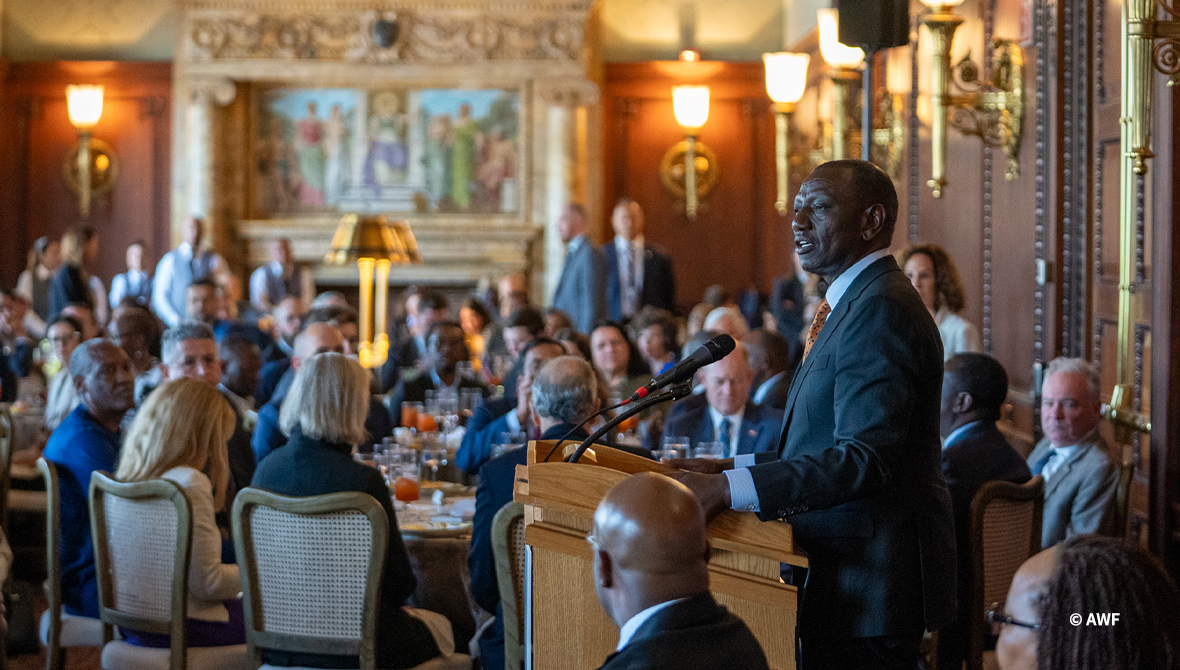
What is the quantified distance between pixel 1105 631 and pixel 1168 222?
10.5ft

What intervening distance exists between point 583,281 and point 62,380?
3614 millimetres

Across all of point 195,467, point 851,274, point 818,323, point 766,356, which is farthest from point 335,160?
point 851,274

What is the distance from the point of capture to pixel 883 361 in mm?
2064

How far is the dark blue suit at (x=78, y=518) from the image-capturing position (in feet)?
12.7

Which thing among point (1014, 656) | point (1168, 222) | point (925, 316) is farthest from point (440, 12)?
point (1014, 656)

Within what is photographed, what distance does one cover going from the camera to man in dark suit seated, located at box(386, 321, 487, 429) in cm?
634

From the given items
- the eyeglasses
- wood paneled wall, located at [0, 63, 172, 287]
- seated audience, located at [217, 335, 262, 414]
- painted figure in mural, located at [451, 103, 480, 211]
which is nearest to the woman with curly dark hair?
seated audience, located at [217, 335, 262, 414]

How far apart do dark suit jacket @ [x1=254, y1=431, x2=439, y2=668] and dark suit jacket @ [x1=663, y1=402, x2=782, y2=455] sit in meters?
1.33

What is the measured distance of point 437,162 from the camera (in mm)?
12805

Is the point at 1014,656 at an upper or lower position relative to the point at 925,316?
lower

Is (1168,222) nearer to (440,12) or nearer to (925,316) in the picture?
(925,316)

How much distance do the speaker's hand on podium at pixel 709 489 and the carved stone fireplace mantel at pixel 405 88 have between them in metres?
10.5

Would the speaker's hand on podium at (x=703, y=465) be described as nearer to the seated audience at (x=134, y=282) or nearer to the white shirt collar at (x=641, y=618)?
the white shirt collar at (x=641, y=618)

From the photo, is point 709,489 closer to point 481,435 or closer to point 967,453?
point 967,453
